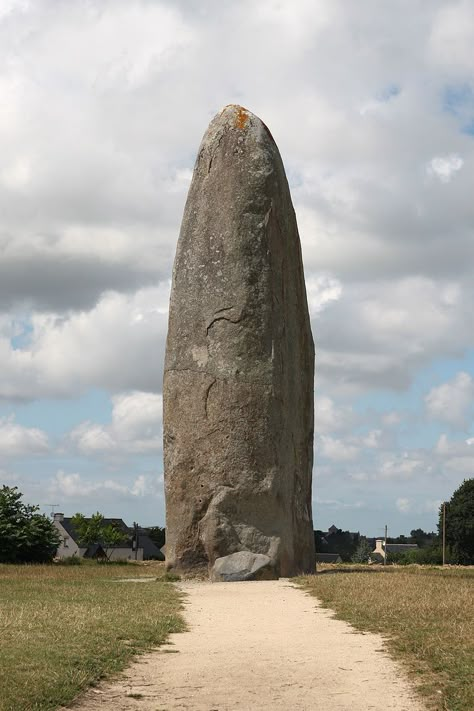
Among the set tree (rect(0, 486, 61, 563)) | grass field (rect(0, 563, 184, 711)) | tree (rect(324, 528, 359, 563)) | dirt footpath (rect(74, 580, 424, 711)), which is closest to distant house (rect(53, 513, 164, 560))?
tree (rect(324, 528, 359, 563))

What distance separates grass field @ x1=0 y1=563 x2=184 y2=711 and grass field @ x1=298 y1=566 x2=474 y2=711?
221 centimetres

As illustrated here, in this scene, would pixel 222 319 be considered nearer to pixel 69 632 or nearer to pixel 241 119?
pixel 241 119

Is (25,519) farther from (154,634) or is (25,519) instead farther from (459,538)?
(459,538)

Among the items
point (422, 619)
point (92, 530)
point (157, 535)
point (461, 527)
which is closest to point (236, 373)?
point (422, 619)

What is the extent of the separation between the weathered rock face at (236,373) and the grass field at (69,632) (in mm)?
2638

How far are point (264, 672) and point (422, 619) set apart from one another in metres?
3.14

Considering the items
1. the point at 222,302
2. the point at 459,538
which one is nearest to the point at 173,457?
the point at 222,302

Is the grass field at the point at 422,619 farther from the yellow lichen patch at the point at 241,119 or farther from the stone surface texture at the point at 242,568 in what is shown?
the yellow lichen patch at the point at 241,119

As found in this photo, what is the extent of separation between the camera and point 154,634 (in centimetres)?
992

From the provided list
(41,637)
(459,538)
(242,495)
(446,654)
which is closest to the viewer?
(446,654)

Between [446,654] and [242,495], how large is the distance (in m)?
9.85

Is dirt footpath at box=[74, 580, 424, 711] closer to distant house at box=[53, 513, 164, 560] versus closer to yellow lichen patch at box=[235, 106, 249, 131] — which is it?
yellow lichen patch at box=[235, 106, 249, 131]

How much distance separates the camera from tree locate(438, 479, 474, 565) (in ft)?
181

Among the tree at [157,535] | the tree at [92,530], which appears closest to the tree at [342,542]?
the tree at [157,535]
